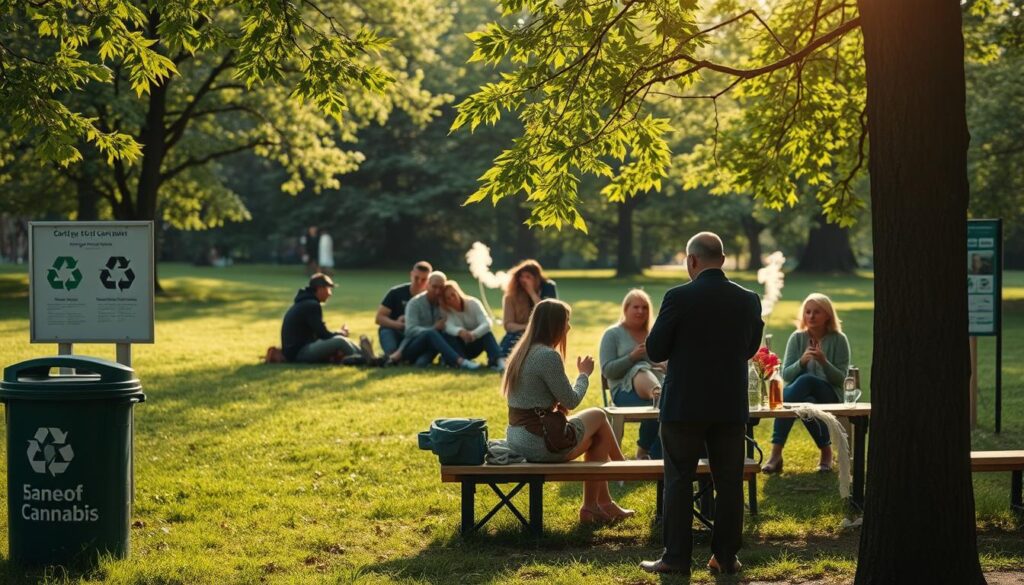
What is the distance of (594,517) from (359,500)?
181cm

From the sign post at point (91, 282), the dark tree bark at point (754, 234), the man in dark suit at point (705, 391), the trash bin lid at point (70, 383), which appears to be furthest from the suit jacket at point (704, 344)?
the dark tree bark at point (754, 234)

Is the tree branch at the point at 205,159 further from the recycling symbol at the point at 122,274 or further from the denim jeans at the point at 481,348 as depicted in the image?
the recycling symbol at the point at 122,274

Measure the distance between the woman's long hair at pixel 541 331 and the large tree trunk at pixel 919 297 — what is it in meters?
2.38

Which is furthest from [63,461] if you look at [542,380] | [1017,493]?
[1017,493]

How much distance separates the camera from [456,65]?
60.4 metres

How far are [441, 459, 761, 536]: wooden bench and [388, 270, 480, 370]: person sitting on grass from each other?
384 inches

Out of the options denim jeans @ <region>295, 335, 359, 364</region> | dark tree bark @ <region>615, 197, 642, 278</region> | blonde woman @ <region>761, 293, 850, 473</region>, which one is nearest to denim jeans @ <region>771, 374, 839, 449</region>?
blonde woman @ <region>761, 293, 850, 473</region>

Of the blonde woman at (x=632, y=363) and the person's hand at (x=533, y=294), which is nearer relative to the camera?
the blonde woman at (x=632, y=363)

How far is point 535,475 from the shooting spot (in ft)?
26.3

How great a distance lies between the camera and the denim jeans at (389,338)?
18703mm

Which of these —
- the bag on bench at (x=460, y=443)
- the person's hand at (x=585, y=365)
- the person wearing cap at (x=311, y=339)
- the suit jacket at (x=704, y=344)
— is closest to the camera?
the suit jacket at (x=704, y=344)

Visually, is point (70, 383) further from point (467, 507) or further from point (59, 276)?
point (467, 507)

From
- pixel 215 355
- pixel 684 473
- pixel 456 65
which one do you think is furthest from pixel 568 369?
pixel 456 65

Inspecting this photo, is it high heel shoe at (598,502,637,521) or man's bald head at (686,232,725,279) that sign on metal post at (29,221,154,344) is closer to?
high heel shoe at (598,502,637,521)
